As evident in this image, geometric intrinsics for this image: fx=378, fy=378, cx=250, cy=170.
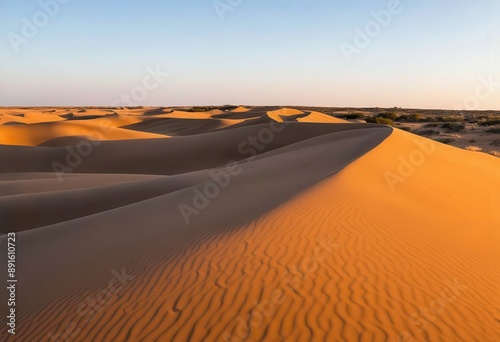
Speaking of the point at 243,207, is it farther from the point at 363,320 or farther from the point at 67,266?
the point at 363,320

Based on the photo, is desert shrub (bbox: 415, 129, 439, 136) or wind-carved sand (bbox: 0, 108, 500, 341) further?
desert shrub (bbox: 415, 129, 439, 136)

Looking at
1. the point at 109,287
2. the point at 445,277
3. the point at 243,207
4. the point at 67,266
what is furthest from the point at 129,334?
the point at 243,207

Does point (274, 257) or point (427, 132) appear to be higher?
point (274, 257)

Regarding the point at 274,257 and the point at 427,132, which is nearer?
the point at 274,257

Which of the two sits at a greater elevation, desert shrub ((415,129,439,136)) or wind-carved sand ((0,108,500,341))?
wind-carved sand ((0,108,500,341))

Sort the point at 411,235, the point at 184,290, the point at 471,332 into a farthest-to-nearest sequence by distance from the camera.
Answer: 1. the point at 411,235
2. the point at 184,290
3. the point at 471,332

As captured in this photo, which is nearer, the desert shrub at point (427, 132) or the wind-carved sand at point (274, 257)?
the wind-carved sand at point (274, 257)

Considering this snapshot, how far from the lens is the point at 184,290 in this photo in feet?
14.5

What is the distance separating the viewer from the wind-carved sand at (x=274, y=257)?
149 inches

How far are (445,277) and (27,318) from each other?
521 centimetres

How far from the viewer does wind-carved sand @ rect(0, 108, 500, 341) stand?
379cm

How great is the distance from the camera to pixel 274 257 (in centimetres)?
507

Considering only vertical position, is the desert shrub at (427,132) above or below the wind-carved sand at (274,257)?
below

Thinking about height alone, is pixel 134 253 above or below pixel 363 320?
below
